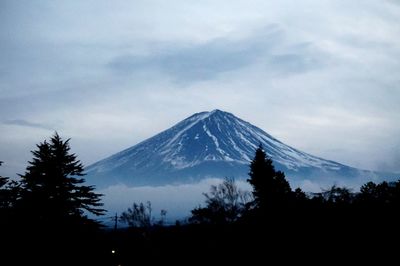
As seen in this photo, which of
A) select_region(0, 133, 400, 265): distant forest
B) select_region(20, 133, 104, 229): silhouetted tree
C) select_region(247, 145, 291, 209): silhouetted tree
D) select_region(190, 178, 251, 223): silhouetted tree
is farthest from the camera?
select_region(190, 178, 251, 223): silhouetted tree

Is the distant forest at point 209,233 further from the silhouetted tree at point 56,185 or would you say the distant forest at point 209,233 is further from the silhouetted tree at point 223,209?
the silhouetted tree at point 223,209

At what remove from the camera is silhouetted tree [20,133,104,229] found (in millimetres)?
18078

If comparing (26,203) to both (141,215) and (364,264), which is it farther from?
(141,215)

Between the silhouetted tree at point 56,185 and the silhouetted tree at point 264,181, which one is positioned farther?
the silhouetted tree at point 264,181

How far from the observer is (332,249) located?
14.1 metres

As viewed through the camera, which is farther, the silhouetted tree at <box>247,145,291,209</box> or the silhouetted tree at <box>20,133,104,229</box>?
the silhouetted tree at <box>247,145,291,209</box>

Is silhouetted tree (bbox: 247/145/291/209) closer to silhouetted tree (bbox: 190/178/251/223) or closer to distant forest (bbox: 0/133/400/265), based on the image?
silhouetted tree (bbox: 190/178/251/223)

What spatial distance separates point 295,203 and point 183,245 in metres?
8.03

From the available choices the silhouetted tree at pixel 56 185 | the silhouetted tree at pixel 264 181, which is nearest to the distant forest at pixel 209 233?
the silhouetted tree at pixel 56 185

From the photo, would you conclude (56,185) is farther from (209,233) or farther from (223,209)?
(223,209)

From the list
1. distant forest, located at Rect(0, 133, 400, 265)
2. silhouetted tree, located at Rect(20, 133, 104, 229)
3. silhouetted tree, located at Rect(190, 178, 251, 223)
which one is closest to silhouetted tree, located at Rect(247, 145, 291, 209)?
silhouetted tree, located at Rect(190, 178, 251, 223)

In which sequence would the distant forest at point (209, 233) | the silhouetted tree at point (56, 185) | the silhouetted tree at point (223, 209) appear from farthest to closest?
1. the silhouetted tree at point (223, 209)
2. the silhouetted tree at point (56, 185)
3. the distant forest at point (209, 233)

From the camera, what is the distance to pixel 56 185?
773 inches

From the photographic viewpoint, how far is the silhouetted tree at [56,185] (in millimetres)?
18078
